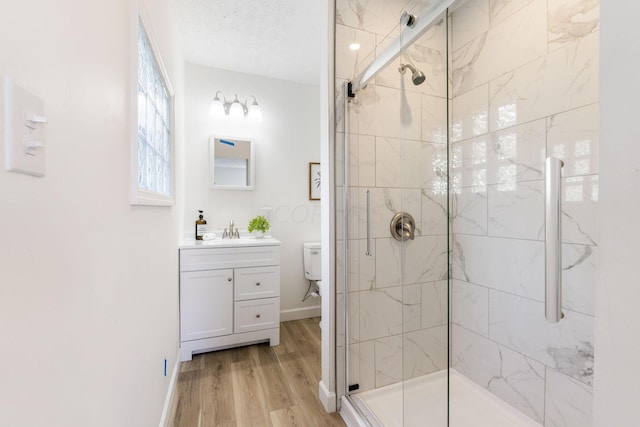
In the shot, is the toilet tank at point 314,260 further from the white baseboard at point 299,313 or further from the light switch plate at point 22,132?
the light switch plate at point 22,132

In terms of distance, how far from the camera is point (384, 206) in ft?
5.42

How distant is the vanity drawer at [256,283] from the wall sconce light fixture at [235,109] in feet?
4.90

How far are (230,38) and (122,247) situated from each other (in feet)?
6.76

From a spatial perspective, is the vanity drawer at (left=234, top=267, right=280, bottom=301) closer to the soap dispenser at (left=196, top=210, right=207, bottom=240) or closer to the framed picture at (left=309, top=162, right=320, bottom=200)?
the soap dispenser at (left=196, top=210, right=207, bottom=240)

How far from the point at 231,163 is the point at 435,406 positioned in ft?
8.04

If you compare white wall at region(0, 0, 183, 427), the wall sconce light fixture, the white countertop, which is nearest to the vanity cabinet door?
the white countertop

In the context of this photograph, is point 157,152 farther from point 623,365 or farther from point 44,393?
point 623,365

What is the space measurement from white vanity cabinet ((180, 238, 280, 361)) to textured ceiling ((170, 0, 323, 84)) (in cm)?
166

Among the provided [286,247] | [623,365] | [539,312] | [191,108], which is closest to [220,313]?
[286,247]

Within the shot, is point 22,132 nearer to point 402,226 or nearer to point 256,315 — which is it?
point 402,226

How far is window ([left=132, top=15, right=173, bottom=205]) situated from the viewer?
1071 millimetres

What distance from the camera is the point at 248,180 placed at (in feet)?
9.27

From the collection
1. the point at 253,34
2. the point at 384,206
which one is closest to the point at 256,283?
the point at 384,206

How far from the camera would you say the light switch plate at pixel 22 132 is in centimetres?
39
